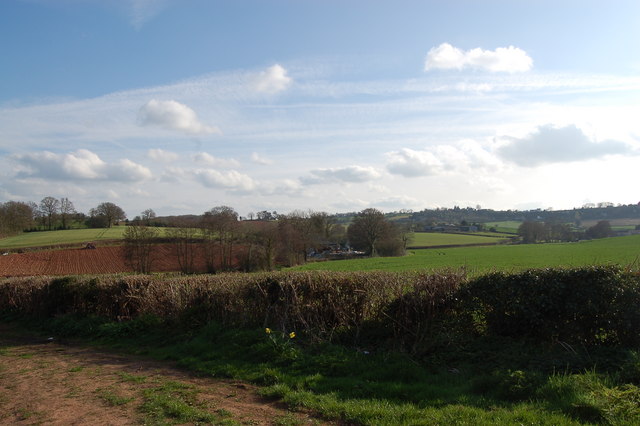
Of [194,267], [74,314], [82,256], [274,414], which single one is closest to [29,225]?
[82,256]

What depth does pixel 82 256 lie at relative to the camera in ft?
165

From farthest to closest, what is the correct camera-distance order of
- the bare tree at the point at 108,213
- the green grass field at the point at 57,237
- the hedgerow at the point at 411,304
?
the bare tree at the point at 108,213 → the green grass field at the point at 57,237 → the hedgerow at the point at 411,304

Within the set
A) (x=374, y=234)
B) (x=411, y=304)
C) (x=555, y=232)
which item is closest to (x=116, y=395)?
(x=411, y=304)

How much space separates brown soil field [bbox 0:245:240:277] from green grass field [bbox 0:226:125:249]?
10506mm

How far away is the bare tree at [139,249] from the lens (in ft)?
152

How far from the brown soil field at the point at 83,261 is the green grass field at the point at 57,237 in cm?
1051

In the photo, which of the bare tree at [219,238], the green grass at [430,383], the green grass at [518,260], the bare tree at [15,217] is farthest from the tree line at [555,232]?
the bare tree at [15,217]

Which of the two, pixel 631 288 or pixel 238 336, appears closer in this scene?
pixel 631 288

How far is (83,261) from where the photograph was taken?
4903 cm

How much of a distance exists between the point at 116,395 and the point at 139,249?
43.4 meters

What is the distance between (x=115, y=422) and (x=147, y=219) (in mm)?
51788

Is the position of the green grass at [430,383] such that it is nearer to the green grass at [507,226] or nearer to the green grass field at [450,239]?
the green grass field at [450,239]

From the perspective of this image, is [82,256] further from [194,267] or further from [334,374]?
[334,374]

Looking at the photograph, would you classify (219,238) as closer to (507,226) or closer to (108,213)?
(108,213)
